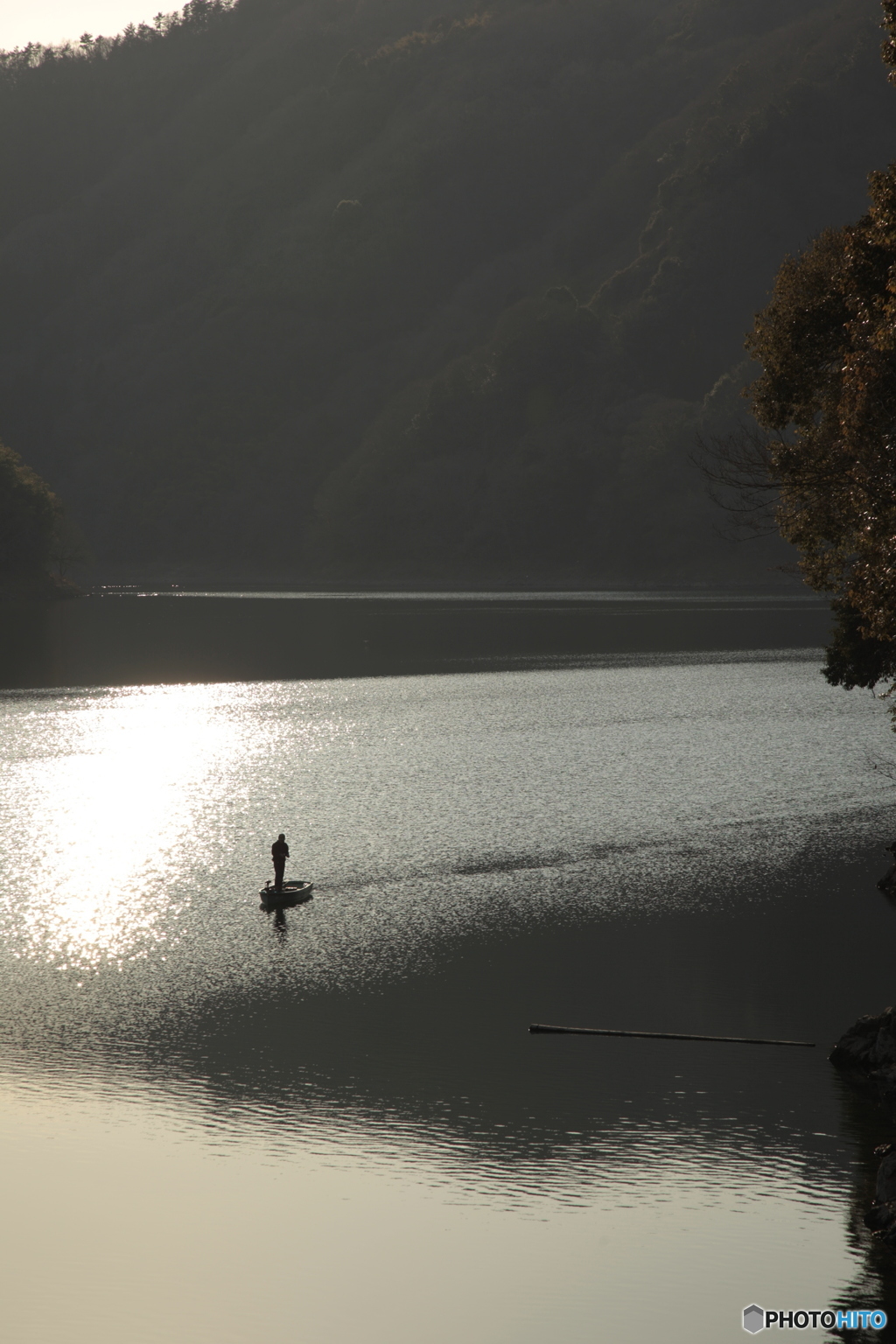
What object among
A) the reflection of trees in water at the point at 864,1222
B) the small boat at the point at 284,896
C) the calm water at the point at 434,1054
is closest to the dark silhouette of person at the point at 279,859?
the small boat at the point at 284,896

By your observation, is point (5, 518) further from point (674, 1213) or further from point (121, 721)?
point (674, 1213)

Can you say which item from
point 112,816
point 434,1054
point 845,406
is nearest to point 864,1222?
point 434,1054

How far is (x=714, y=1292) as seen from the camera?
46.3 feet

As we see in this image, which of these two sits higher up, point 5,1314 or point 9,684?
point 5,1314

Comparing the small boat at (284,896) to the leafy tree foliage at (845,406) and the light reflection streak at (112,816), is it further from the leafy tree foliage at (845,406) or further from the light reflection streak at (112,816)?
the leafy tree foliage at (845,406)

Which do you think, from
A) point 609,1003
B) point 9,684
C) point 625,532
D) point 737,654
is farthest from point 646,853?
point 625,532

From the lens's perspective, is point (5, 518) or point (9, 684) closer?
point (9, 684)

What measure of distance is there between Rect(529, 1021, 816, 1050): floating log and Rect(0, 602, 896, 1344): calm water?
0.93 feet

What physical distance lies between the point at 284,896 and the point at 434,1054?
8249mm

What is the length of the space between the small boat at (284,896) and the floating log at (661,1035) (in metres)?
7.78

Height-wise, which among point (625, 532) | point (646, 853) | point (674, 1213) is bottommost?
point (625, 532)

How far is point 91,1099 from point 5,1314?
200 inches

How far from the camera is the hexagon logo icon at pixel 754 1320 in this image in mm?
13508

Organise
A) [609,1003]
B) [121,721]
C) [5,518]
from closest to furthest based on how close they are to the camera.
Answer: [609,1003]
[121,721]
[5,518]
